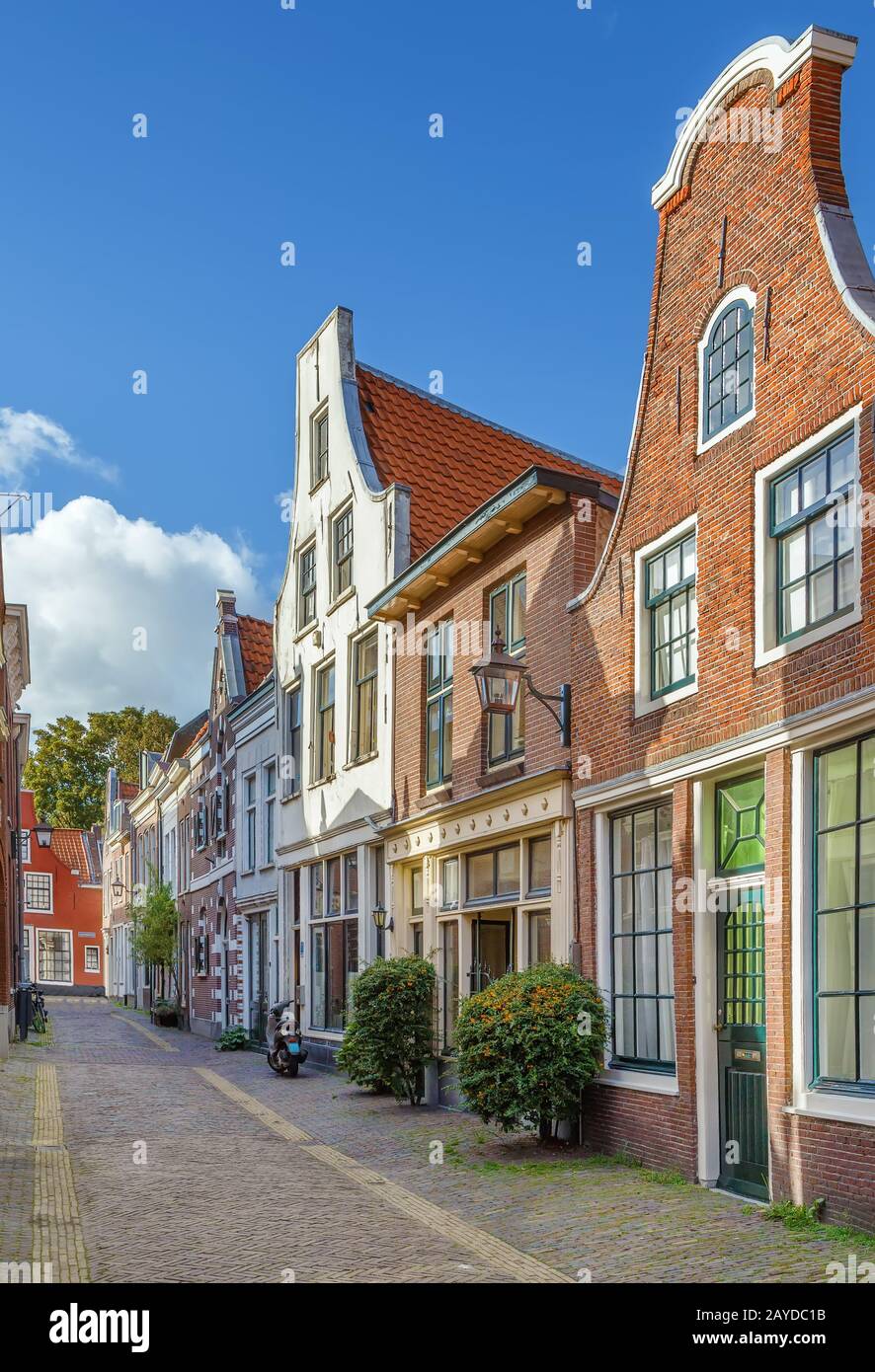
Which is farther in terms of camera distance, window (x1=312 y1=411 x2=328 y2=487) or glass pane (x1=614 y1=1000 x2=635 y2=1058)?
window (x1=312 y1=411 x2=328 y2=487)

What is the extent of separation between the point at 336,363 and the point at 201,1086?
11.8 meters

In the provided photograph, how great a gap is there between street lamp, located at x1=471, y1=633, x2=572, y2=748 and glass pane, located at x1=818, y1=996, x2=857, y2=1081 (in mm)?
4996

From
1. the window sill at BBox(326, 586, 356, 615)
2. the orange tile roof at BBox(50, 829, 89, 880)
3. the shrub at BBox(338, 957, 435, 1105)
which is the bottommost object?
the orange tile roof at BBox(50, 829, 89, 880)

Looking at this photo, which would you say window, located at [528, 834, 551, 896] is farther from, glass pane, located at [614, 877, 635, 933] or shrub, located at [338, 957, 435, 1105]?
shrub, located at [338, 957, 435, 1105]

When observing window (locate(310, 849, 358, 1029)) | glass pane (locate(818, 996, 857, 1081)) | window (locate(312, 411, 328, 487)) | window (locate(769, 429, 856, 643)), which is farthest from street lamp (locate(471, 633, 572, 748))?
window (locate(312, 411, 328, 487))

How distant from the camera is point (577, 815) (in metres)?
13.9

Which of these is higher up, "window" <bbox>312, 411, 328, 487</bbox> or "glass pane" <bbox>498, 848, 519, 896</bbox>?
"window" <bbox>312, 411, 328, 487</bbox>

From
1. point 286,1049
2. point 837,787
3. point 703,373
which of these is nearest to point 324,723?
point 286,1049

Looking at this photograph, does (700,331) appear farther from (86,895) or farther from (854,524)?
(86,895)

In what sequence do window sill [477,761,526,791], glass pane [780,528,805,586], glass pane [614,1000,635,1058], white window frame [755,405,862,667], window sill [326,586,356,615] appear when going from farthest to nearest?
window sill [326,586,356,615], window sill [477,761,526,791], glass pane [614,1000,635,1058], glass pane [780,528,805,586], white window frame [755,405,862,667]

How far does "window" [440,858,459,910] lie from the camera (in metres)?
17.6

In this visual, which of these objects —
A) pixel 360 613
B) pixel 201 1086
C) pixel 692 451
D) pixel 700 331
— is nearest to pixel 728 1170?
pixel 692 451

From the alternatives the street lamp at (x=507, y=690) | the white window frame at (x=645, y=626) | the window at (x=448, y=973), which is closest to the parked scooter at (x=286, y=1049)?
the window at (x=448, y=973)

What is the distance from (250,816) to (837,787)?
21.5 m
